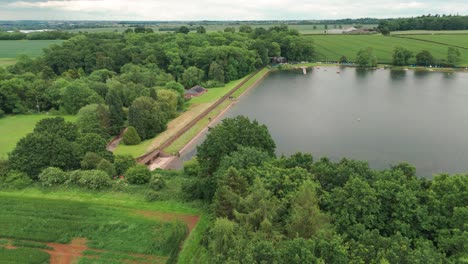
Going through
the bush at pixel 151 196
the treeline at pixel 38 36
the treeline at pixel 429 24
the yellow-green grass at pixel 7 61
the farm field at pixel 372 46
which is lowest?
the bush at pixel 151 196

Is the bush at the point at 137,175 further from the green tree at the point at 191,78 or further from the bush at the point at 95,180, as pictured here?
the green tree at the point at 191,78

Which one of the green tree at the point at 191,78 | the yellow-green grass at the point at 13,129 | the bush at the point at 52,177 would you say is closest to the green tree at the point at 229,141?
the bush at the point at 52,177

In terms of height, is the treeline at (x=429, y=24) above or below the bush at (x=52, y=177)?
above

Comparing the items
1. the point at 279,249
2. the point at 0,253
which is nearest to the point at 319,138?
the point at 279,249

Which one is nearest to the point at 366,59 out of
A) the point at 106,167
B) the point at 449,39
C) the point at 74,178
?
the point at 449,39

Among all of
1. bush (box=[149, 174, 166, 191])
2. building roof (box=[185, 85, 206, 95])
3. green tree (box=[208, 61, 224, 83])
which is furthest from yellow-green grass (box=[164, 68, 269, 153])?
bush (box=[149, 174, 166, 191])

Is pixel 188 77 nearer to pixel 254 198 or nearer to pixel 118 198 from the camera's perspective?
pixel 118 198

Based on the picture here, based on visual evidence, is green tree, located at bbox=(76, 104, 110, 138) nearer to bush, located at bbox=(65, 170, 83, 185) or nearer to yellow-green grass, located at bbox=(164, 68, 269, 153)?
yellow-green grass, located at bbox=(164, 68, 269, 153)

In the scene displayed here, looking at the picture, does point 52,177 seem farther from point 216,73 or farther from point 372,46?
point 372,46

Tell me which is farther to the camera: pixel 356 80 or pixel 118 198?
pixel 356 80
